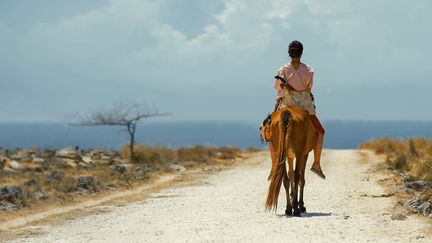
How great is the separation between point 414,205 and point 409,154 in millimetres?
16408

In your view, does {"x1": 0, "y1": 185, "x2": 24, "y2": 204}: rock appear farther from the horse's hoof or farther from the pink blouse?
the pink blouse

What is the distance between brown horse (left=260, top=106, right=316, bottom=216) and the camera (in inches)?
500

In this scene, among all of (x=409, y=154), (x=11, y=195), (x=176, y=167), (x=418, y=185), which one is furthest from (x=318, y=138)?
(x=409, y=154)

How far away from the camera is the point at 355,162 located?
1161 inches

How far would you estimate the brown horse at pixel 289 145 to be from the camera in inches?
500

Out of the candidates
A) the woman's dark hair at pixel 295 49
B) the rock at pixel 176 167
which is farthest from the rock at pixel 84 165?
the woman's dark hair at pixel 295 49

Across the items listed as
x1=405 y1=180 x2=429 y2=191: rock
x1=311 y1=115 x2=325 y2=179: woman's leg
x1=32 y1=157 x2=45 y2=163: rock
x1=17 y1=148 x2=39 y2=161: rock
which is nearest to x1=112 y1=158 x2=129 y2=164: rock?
x1=32 y1=157 x2=45 y2=163: rock

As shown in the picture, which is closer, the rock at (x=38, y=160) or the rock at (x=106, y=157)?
the rock at (x=38, y=160)

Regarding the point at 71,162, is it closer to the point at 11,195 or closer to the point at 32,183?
the point at 32,183

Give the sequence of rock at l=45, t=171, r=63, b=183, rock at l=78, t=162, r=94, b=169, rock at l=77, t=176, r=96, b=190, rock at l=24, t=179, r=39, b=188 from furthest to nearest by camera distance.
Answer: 1. rock at l=78, t=162, r=94, b=169
2. rock at l=45, t=171, r=63, b=183
3. rock at l=24, t=179, r=39, b=188
4. rock at l=77, t=176, r=96, b=190

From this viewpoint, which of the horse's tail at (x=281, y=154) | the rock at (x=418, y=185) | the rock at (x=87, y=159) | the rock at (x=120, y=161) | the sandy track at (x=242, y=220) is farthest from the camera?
the rock at (x=120, y=161)

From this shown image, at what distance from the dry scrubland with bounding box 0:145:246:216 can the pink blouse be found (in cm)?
889

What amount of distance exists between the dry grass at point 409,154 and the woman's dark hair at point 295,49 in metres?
8.05

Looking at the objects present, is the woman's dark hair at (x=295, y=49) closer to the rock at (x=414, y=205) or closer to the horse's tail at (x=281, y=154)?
the horse's tail at (x=281, y=154)
